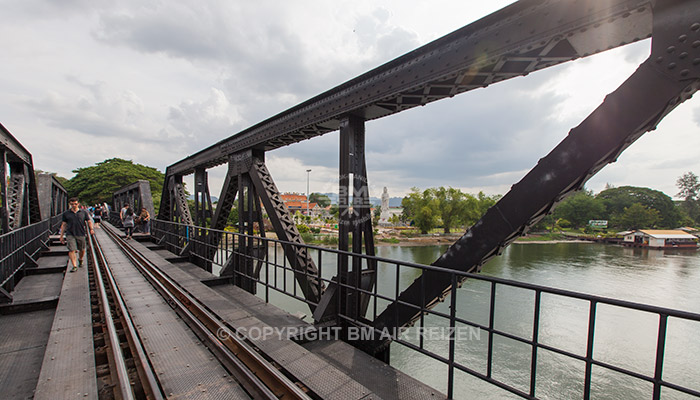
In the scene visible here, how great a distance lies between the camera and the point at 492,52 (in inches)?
105

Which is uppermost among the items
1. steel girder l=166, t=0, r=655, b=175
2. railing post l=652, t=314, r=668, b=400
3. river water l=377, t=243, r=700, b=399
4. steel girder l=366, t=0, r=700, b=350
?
steel girder l=166, t=0, r=655, b=175

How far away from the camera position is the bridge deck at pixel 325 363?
255cm

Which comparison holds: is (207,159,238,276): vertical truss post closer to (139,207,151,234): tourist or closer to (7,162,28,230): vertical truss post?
(7,162,28,230): vertical truss post

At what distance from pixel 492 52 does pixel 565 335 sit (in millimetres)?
21401

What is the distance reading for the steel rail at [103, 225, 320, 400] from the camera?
2498mm

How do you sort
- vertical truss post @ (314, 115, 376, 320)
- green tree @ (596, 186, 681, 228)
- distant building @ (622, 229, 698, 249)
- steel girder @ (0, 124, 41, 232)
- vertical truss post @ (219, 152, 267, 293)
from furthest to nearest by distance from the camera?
green tree @ (596, 186, 681, 228), distant building @ (622, 229, 698, 249), steel girder @ (0, 124, 41, 232), vertical truss post @ (219, 152, 267, 293), vertical truss post @ (314, 115, 376, 320)

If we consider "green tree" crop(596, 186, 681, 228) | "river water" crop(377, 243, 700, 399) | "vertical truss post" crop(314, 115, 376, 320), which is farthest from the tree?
"vertical truss post" crop(314, 115, 376, 320)

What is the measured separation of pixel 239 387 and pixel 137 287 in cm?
420

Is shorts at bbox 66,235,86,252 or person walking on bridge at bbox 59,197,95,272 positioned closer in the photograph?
shorts at bbox 66,235,86,252

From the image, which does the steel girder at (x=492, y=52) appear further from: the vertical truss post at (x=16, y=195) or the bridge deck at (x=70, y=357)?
the vertical truss post at (x=16, y=195)

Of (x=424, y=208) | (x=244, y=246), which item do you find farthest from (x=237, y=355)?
(x=424, y=208)

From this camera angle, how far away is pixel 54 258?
8.20m

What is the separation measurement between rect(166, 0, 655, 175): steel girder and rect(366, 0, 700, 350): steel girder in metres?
0.29

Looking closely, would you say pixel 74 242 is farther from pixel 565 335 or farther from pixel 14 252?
pixel 565 335
